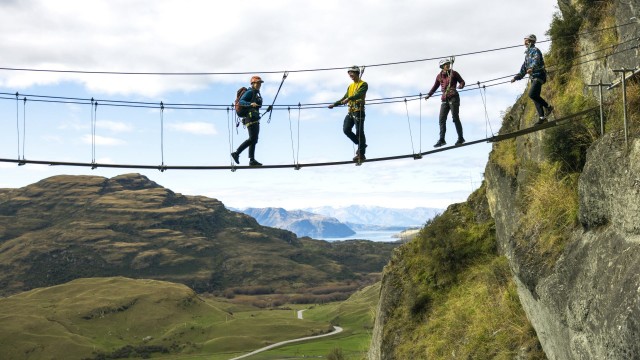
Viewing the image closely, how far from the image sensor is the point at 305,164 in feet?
68.5

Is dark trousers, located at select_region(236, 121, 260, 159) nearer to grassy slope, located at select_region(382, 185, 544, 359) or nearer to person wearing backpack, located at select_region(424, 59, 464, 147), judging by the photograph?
person wearing backpack, located at select_region(424, 59, 464, 147)

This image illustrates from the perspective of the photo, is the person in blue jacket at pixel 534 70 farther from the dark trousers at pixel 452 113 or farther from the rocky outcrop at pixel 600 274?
the rocky outcrop at pixel 600 274

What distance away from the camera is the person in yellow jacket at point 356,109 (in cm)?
2044

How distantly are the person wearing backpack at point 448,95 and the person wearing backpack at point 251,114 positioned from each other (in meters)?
6.02

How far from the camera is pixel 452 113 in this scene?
66.4 ft

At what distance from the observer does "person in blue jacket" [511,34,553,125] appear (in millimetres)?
18953

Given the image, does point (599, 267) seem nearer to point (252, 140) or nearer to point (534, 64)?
point (534, 64)

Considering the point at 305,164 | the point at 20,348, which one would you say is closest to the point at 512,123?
the point at 305,164

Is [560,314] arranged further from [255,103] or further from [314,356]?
[314,356]

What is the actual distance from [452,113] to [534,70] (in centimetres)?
295

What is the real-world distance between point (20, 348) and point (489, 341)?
18332 centimetres

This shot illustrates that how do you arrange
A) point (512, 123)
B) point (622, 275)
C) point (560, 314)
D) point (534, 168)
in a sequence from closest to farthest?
point (622, 275)
point (560, 314)
point (534, 168)
point (512, 123)

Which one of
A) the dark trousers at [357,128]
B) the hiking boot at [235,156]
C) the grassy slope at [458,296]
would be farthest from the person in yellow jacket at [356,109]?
the grassy slope at [458,296]

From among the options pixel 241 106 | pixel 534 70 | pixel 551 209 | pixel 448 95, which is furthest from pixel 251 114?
pixel 551 209
